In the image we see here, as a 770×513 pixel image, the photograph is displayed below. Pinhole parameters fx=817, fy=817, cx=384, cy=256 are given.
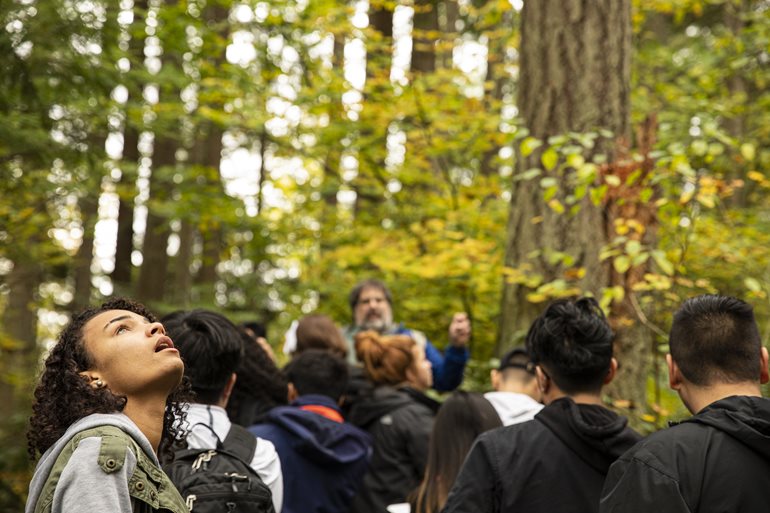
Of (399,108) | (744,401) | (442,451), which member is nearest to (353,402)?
(442,451)

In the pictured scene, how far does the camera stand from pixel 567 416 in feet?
11.0

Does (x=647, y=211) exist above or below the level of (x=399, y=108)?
below

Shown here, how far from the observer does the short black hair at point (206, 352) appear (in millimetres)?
3711

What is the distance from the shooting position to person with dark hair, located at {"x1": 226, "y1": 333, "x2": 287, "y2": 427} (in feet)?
16.7

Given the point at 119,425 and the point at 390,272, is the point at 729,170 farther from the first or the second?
the point at 119,425

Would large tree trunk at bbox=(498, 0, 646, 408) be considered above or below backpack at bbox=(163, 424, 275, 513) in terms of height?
above

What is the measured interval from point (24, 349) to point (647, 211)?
50.1ft

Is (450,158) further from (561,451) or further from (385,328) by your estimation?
(561,451)

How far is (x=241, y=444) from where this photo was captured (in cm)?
373

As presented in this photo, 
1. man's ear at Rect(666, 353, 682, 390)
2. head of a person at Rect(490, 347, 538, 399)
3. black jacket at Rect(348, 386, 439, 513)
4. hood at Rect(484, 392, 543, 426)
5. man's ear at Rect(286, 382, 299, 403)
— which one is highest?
man's ear at Rect(666, 353, 682, 390)

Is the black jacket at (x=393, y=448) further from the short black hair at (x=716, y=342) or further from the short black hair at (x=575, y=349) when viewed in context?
the short black hair at (x=716, y=342)

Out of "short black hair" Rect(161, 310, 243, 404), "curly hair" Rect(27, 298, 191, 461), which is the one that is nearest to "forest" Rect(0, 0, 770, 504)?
"short black hair" Rect(161, 310, 243, 404)

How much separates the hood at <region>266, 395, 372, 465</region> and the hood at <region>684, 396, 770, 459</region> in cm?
238

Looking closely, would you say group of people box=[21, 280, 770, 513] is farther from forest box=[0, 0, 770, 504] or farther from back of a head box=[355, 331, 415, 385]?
forest box=[0, 0, 770, 504]
